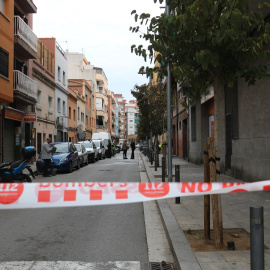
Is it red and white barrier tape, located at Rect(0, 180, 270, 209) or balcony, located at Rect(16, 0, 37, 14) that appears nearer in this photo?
red and white barrier tape, located at Rect(0, 180, 270, 209)

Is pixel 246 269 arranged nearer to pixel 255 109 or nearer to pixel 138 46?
pixel 138 46

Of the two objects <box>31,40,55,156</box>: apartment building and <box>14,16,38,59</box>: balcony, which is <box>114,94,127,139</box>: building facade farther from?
<box>14,16,38,59</box>: balcony

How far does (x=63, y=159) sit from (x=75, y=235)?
10.7 metres

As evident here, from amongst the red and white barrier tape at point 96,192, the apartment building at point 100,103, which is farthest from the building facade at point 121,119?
the red and white barrier tape at point 96,192

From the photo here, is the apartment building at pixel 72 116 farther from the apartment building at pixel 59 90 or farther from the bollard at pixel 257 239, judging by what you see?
the bollard at pixel 257 239

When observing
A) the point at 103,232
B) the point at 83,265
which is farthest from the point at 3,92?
the point at 83,265

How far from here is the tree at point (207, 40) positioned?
4.13m

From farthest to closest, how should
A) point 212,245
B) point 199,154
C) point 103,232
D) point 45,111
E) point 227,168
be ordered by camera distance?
point 45,111 < point 199,154 < point 227,168 < point 103,232 < point 212,245

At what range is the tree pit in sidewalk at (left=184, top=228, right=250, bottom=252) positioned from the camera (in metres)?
4.38

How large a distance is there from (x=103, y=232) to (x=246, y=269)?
2.69 metres

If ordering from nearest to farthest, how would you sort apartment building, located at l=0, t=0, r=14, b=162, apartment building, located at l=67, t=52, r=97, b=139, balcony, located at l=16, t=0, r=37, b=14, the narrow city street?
1. the narrow city street
2. apartment building, located at l=0, t=0, r=14, b=162
3. balcony, located at l=16, t=0, r=37, b=14
4. apartment building, located at l=67, t=52, r=97, b=139

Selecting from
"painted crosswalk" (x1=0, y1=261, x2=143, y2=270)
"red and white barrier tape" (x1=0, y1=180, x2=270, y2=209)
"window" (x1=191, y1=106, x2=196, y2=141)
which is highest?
"window" (x1=191, y1=106, x2=196, y2=141)

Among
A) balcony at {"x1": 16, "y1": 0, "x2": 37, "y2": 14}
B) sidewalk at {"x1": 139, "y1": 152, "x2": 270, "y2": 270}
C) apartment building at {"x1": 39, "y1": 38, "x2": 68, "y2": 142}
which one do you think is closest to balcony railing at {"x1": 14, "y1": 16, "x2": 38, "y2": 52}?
balcony at {"x1": 16, "y1": 0, "x2": 37, "y2": 14}

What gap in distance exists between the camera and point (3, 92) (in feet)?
54.2
